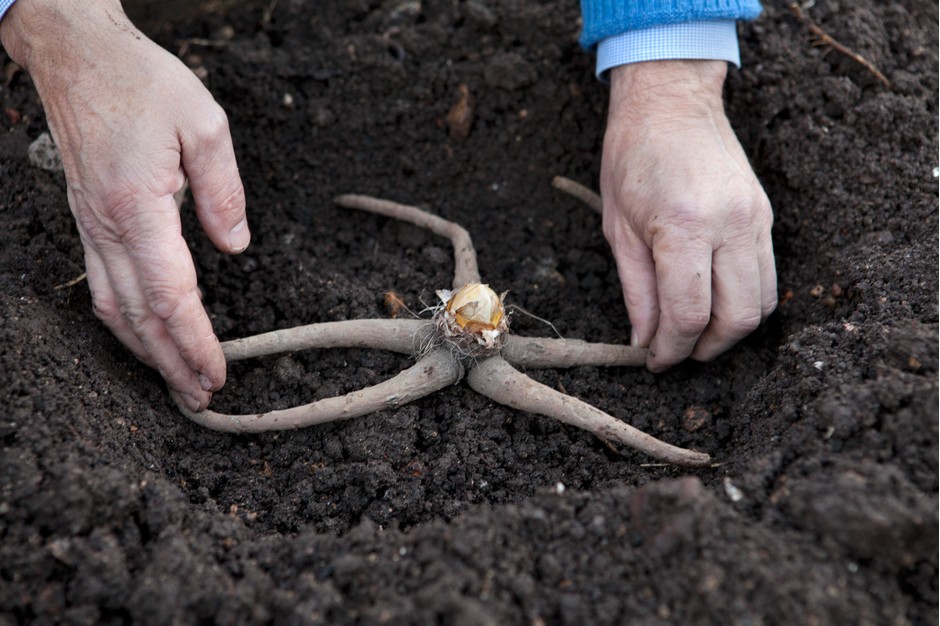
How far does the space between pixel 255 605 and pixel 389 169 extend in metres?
1.55

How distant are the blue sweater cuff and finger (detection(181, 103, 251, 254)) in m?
1.11

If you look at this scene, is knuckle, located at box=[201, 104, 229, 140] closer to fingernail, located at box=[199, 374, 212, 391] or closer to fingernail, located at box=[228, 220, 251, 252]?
fingernail, located at box=[228, 220, 251, 252]

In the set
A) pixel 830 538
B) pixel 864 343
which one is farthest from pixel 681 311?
pixel 830 538

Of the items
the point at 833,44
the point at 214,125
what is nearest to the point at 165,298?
the point at 214,125

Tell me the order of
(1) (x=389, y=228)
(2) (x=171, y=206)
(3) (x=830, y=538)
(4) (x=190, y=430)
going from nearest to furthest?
1. (3) (x=830, y=538)
2. (2) (x=171, y=206)
3. (4) (x=190, y=430)
4. (1) (x=389, y=228)

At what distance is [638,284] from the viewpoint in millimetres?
1937

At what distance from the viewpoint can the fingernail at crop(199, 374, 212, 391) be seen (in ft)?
5.75

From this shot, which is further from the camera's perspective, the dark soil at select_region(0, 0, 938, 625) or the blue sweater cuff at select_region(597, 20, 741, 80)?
the blue sweater cuff at select_region(597, 20, 741, 80)

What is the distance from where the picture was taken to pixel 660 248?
5.98ft

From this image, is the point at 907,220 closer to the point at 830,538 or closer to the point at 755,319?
the point at 755,319

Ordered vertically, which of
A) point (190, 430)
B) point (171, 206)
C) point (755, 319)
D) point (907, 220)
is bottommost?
point (190, 430)

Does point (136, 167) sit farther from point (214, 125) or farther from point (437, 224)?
point (437, 224)

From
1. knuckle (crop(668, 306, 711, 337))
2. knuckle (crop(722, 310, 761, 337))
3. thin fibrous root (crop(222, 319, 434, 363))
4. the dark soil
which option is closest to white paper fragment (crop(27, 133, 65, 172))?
the dark soil

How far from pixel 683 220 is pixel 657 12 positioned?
2.07 ft
